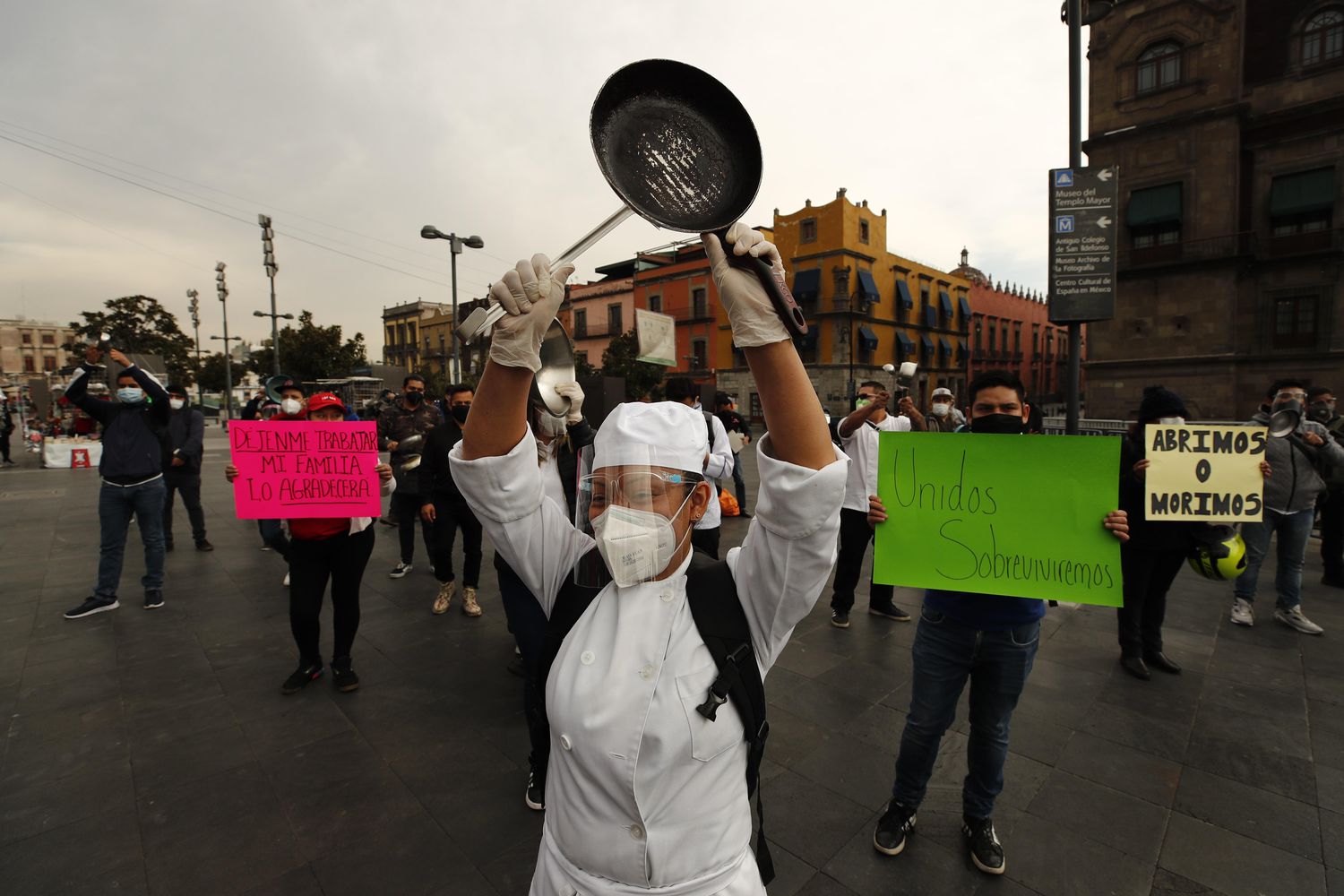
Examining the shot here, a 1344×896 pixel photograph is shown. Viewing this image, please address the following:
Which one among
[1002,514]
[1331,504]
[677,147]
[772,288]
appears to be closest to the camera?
[772,288]

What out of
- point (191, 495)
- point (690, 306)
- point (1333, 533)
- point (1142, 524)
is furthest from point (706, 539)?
point (690, 306)

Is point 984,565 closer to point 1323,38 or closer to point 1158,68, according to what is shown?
point 1158,68

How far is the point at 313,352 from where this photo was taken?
27.4 metres

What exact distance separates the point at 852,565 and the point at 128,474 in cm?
639

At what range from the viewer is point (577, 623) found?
4.99 ft

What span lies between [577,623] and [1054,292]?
20.4 feet

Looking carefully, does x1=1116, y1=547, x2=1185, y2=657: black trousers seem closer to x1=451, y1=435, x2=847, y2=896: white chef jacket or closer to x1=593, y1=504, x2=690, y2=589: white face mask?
x1=451, y1=435, x2=847, y2=896: white chef jacket

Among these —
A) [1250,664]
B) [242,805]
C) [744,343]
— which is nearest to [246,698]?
[242,805]

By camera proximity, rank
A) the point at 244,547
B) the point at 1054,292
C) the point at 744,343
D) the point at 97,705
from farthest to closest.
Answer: the point at 244,547
the point at 1054,292
the point at 97,705
the point at 744,343

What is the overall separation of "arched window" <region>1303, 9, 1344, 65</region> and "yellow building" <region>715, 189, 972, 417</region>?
19146mm

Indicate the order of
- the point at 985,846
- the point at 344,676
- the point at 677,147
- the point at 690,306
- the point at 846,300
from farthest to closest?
the point at 690,306
the point at 846,300
the point at 344,676
the point at 985,846
the point at 677,147

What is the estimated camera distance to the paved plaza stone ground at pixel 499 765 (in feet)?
8.27

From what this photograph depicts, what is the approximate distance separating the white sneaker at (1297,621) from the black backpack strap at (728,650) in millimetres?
5973

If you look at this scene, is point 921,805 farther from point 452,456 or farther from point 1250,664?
point 1250,664
